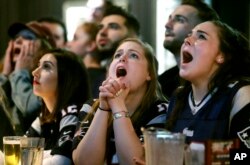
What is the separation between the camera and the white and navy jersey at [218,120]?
2.27m

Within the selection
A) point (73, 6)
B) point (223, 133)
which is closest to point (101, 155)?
point (223, 133)

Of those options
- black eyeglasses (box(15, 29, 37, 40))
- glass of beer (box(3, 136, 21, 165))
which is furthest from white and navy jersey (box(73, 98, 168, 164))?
black eyeglasses (box(15, 29, 37, 40))

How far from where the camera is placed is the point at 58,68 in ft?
10.4

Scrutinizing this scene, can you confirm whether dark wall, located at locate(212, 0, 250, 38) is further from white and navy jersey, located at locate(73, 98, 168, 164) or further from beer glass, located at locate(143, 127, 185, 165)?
beer glass, located at locate(143, 127, 185, 165)

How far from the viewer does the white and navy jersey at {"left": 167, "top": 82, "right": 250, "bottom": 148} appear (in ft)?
7.45

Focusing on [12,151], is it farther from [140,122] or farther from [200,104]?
[200,104]

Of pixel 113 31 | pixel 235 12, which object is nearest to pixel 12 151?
pixel 113 31

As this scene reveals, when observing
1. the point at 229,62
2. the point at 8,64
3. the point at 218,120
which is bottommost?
the point at 218,120

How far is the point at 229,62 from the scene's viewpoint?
2.49m

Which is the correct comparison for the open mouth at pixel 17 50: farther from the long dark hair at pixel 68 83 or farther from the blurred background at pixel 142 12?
the blurred background at pixel 142 12

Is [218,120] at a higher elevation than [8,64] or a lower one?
lower

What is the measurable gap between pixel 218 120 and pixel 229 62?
297mm

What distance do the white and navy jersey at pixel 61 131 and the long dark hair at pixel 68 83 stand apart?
49 mm

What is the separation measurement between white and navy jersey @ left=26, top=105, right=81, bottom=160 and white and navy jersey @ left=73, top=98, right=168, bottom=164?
3.4 inches
